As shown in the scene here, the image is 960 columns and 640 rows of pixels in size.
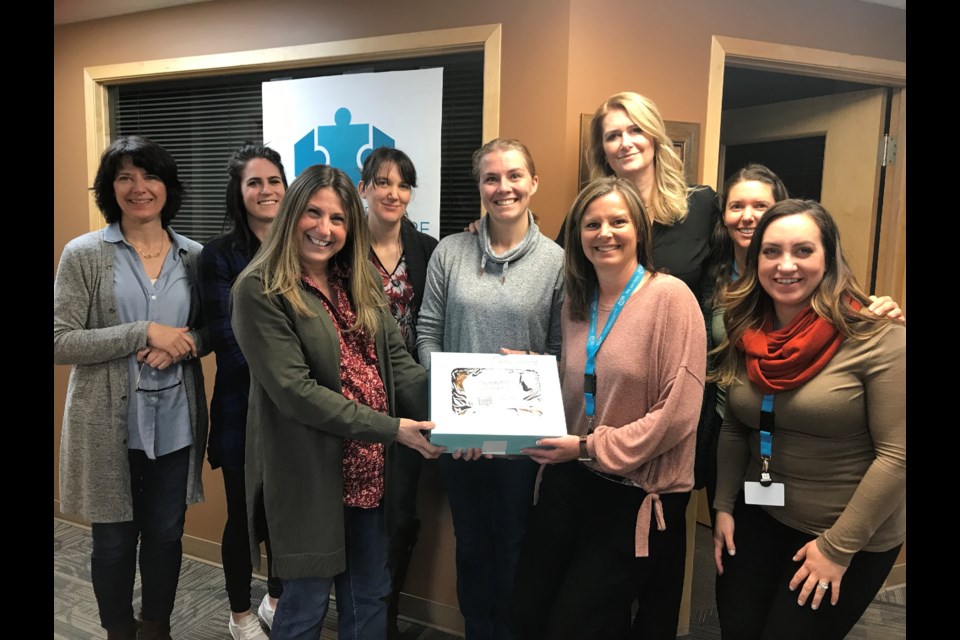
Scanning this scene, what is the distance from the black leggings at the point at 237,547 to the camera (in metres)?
2.27

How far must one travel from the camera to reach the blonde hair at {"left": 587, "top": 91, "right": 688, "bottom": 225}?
6.54 feet

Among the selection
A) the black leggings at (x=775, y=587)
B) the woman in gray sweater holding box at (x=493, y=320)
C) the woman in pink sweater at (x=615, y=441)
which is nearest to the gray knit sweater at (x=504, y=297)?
the woman in gray sweater holding box at (x=493, y=320)

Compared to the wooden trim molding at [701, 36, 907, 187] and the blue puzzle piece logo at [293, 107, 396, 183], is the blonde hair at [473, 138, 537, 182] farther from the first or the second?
the wooden trim molding at [701, 36, 907, 187]

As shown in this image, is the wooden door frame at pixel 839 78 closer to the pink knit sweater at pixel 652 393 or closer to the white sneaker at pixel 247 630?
the pink knit sweater at pixel 652 393

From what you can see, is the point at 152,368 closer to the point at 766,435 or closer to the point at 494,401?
the point at 494,401

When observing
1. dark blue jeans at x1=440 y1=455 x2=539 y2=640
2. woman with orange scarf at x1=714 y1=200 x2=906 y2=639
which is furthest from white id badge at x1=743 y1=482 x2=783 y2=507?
dark blue jeans at x1=440 y1=455 x2=539 y2=640

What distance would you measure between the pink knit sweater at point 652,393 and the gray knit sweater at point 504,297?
12.7 inches

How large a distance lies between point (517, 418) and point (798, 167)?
292 centimetres

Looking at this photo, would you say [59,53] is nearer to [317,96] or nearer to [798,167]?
[317,96]

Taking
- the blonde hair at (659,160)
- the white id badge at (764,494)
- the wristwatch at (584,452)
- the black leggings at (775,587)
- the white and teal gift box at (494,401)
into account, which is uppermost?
the blonde hair at (659,160)

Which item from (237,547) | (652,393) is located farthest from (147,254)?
(652,393)

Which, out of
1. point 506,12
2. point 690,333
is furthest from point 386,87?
point 690,333

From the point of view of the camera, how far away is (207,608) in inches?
108
